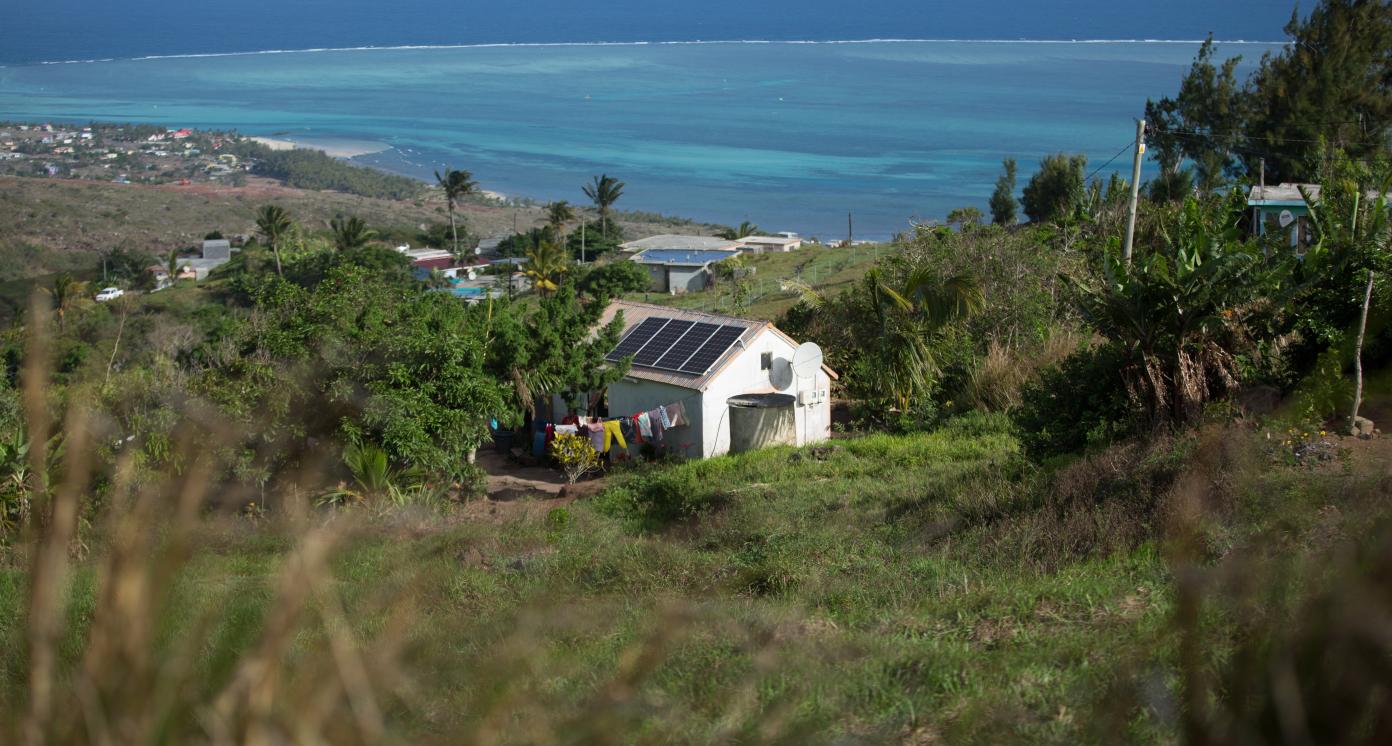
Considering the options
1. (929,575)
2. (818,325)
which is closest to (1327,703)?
(929,575)

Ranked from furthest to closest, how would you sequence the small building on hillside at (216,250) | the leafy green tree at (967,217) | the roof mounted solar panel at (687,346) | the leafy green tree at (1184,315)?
the small building on hillside at (216,250) < the leafy green tree at (967,217) < the roof mounted solar panel at (687,346) < the leafy green tree at (1184,315)

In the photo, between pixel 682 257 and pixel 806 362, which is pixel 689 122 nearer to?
pixel 682 257

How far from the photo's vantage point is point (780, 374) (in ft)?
67.7

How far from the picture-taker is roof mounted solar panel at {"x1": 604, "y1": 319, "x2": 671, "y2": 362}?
2175cm

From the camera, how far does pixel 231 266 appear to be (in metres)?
63.8

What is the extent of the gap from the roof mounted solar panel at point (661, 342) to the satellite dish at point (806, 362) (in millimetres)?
2391

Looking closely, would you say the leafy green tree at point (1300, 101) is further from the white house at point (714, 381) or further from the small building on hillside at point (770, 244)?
the small building on hillside at point (770, 244)

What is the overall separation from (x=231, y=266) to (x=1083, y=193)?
48378 mm

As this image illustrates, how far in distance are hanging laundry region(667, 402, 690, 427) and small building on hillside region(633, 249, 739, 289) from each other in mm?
34532

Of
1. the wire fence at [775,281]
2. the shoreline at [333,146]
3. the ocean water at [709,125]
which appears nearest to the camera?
the wire fence at [775,281]

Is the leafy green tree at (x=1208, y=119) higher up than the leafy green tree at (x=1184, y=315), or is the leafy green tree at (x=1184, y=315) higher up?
the leafy green tree at (x=1208, y=119)

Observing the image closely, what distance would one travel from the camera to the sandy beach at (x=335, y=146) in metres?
128

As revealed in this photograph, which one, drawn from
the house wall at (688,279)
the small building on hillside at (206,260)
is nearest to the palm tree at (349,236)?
the small building on hillside at (206,260)

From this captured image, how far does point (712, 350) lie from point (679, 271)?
36.7 meters
